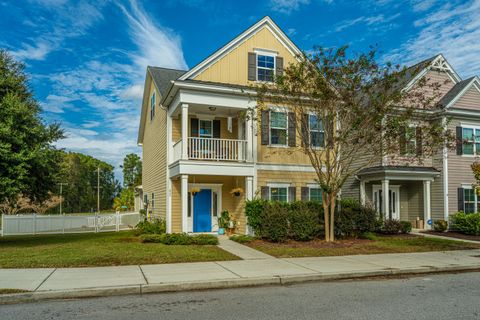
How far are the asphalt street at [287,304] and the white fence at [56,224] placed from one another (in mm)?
16670

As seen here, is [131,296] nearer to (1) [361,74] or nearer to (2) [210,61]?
(1) [361,74]

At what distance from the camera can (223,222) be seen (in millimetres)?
18000

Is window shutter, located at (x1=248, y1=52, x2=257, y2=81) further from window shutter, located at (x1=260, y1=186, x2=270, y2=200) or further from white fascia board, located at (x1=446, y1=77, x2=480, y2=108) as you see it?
white fascia board, located at (x1=446, y1=77, x2=480, y2=108)

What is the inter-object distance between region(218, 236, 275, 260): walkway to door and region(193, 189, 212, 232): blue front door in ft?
8.49

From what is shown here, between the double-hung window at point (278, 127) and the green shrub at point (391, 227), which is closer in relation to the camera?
the double-hung window at point (278, 127)

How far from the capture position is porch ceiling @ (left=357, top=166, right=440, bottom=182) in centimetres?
2031

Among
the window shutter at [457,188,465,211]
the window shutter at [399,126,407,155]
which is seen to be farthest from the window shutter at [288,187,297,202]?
the window shutter at [457,188,465,211]

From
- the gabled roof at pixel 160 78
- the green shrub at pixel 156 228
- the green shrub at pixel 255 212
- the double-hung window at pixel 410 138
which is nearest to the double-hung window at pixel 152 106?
the gabled roof at pixel 160 78

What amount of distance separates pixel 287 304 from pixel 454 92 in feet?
65.2

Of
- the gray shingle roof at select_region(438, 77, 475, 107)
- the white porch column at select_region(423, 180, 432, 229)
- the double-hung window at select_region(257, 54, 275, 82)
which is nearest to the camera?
the double-hung window at select_region(257, 54, 275, 82)

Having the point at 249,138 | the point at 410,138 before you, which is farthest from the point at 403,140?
the point at 249,138

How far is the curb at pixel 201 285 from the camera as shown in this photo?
7246 millimetres

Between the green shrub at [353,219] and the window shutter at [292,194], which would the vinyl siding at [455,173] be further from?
the window shutter at [292,194]

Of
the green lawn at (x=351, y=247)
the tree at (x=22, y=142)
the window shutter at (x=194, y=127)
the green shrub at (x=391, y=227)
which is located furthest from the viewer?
the green shrub at (x=391, y=227)
